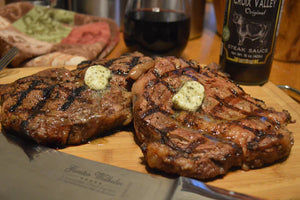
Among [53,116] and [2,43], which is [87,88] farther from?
[2,43]

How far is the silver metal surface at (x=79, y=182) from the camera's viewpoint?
40.4 inches

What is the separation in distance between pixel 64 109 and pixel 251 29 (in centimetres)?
113

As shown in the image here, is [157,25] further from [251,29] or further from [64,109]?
[64,109]

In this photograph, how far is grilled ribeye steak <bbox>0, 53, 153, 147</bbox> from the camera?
1.32 meters

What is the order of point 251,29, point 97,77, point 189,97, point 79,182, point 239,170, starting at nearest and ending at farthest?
point 79,182
point 239,170
point 189,97
point 97,77
point 251,29

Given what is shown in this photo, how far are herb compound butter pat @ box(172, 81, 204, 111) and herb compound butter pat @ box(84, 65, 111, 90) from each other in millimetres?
370

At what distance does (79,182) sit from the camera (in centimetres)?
108

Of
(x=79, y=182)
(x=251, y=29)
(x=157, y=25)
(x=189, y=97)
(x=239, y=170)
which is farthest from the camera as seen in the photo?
(x=157, y=25)

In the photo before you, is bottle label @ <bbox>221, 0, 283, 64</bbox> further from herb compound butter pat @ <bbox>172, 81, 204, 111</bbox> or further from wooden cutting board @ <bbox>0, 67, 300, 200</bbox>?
herb compound butter pat @ <bbox>172, 81, 204, 111</bbox>

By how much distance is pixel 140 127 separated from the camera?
131 cm

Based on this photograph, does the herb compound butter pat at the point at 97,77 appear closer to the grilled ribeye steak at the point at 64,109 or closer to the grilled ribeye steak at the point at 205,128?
the grilled ribeye steak at the point at 64,109

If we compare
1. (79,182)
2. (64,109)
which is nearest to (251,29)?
(64,109)

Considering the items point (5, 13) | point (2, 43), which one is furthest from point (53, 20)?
point (2, 43)

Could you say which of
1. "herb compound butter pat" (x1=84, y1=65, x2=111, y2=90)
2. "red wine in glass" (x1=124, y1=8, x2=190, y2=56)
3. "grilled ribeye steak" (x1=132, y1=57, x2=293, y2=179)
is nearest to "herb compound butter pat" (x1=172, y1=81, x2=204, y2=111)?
"grilled ribeye steak" (x1=132, y1=57, x2=293, y2=179)
